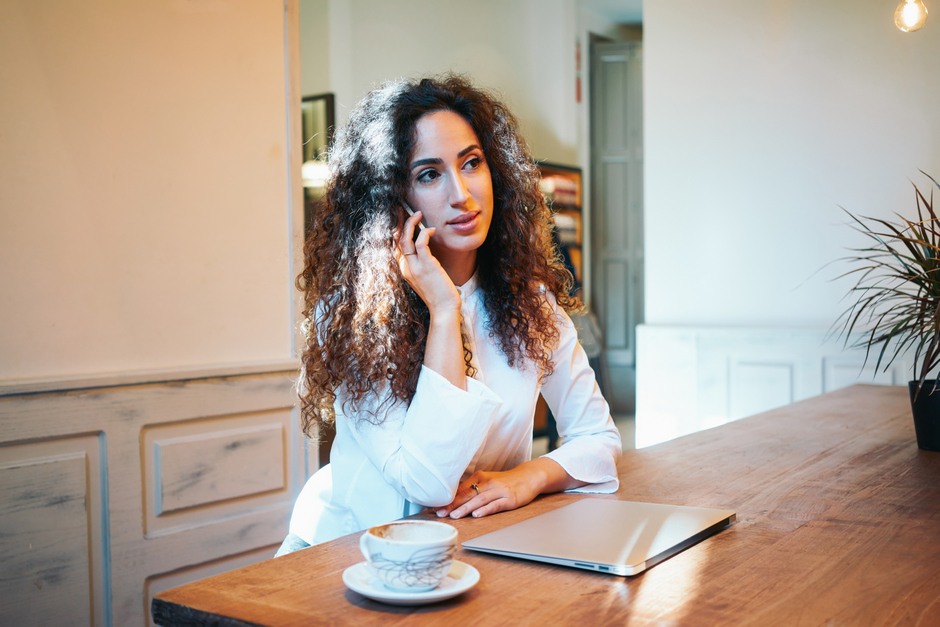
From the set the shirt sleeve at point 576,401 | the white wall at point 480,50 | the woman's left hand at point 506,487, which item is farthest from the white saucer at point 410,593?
the white wall at point 480,50

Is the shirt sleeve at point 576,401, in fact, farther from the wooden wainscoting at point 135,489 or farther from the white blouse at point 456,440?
the wooden wainscoting at point 135,489

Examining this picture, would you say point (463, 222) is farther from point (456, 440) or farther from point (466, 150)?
point (456, 440)

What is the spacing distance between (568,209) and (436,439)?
528 centimetres

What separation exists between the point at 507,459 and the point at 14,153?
1.40 meters

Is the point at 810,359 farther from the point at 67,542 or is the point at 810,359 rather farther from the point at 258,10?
the point at 67,542

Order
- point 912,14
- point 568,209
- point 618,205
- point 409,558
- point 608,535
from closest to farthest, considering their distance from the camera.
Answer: point 409,558
point 608,535
point 912,14
point 568,209
point 618,205

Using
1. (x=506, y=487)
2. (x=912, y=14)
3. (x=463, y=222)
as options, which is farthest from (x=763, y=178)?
(x=506, y=487)

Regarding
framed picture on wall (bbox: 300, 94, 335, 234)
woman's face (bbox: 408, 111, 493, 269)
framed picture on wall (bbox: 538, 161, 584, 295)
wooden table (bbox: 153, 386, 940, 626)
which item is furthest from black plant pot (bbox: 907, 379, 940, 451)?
framed picture on wall (bbox: 538, 161, 584, 295)

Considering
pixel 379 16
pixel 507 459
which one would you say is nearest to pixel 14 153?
pixel 507 459

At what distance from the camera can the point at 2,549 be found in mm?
1783

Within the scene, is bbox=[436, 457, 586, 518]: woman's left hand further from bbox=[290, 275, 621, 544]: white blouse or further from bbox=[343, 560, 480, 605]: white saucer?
bbox=[343, 560, 480, 605]: white saucer

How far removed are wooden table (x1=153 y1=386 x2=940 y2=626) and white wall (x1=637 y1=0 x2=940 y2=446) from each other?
2097mm

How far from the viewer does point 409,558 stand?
69 centimetres

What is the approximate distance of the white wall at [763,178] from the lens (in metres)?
3.11
